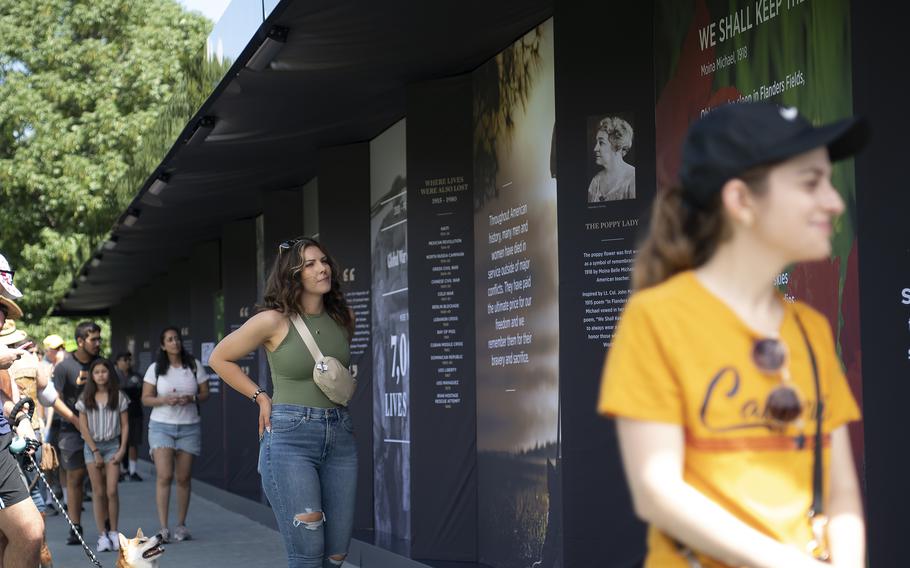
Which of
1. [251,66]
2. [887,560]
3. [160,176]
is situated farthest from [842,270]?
[160,176]

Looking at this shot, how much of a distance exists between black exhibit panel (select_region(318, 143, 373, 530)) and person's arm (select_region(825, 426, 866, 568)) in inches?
378

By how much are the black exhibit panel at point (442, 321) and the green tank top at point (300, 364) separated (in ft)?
11.2

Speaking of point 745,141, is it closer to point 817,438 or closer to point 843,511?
point 817,438

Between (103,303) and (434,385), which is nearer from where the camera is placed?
(434,385)

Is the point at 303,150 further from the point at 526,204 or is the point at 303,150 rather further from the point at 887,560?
the point at 887,560

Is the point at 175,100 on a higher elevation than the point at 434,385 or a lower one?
higher

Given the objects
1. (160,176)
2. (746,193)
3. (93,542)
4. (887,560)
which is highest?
(160,176)

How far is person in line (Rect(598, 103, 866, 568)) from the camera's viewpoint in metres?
2.14

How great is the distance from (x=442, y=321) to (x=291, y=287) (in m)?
3.53

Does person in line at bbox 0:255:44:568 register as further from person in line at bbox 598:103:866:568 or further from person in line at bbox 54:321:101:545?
person in line at bbox 54:321:101:545

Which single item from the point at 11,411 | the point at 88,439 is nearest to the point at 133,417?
the point at 88,439

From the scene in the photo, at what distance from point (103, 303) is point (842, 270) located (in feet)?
110

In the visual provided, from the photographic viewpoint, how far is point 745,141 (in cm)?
219

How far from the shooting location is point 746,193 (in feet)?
7.32
